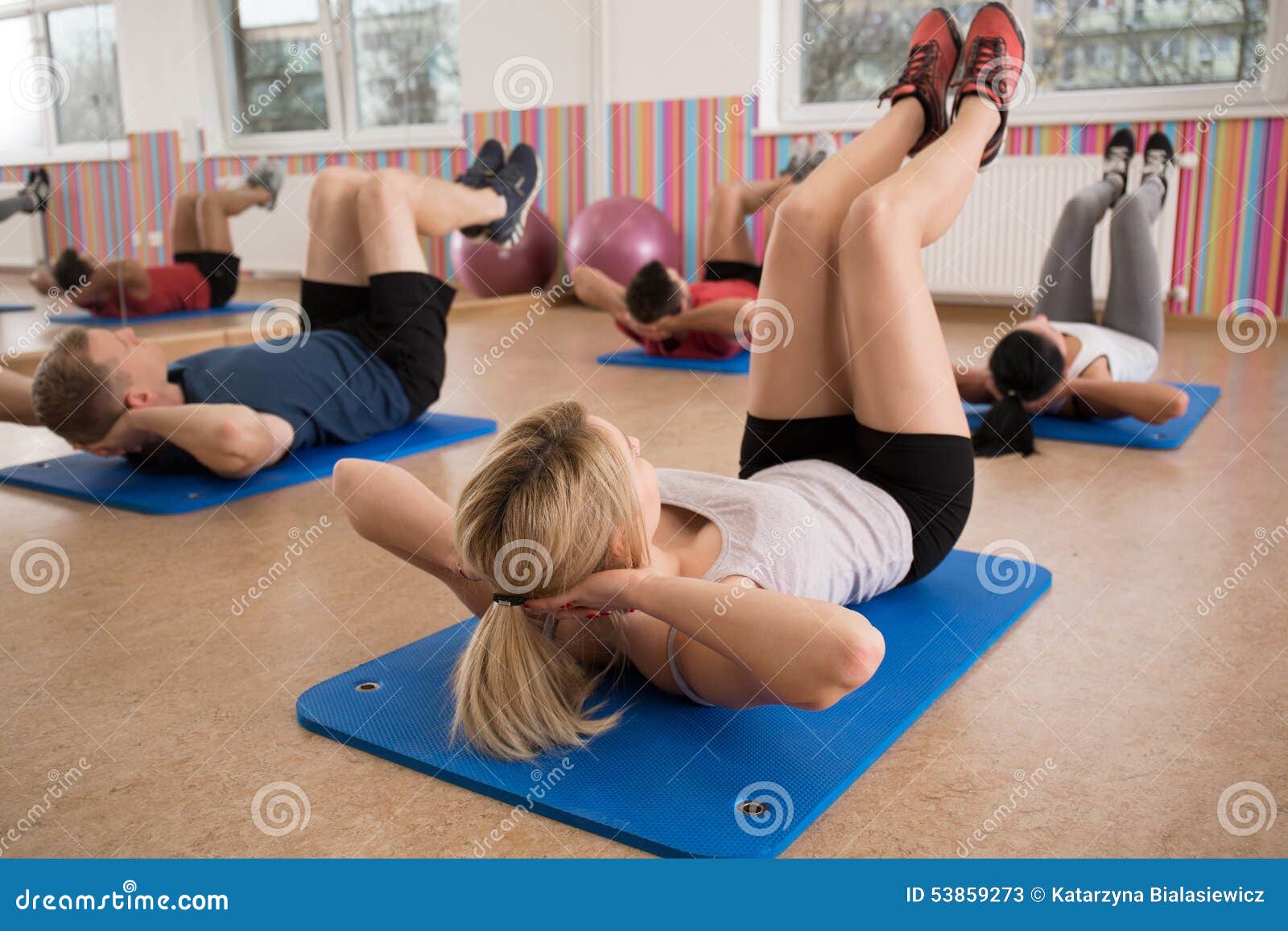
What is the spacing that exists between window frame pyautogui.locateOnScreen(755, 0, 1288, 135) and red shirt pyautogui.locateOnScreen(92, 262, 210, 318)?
10.4ft

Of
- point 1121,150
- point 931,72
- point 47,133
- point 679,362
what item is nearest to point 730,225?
point 679,362

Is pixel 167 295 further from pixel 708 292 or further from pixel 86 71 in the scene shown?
pixel 708 292

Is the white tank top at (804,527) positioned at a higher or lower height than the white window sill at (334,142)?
lower

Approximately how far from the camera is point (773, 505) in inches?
56.6

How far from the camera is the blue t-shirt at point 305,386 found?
2650 millimetres

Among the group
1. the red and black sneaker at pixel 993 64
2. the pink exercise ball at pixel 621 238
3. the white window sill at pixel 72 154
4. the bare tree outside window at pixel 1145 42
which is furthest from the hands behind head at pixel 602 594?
the bare tree outside window at pixel 1145 42

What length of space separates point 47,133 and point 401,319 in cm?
142

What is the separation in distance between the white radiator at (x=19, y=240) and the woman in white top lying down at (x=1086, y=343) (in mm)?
2925

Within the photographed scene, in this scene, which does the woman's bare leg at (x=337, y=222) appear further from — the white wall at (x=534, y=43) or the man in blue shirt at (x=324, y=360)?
the white wall at (x=534, y=43)

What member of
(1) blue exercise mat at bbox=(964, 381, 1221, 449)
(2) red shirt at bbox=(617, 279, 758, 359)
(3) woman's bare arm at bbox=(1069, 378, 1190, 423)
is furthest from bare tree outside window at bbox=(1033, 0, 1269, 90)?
(3) woman's bare arm at bbox=(1069, 378, 1190, 423)

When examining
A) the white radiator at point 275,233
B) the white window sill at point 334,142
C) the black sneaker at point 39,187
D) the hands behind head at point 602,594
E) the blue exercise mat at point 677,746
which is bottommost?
the blue exercise mat at point 677,746

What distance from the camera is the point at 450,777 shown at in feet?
4.26

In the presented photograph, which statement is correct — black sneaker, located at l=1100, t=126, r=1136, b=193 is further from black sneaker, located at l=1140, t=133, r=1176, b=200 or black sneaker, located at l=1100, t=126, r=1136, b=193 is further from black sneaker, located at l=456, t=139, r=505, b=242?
black sneaker, located at l=456, t=139, r=505, b=242
